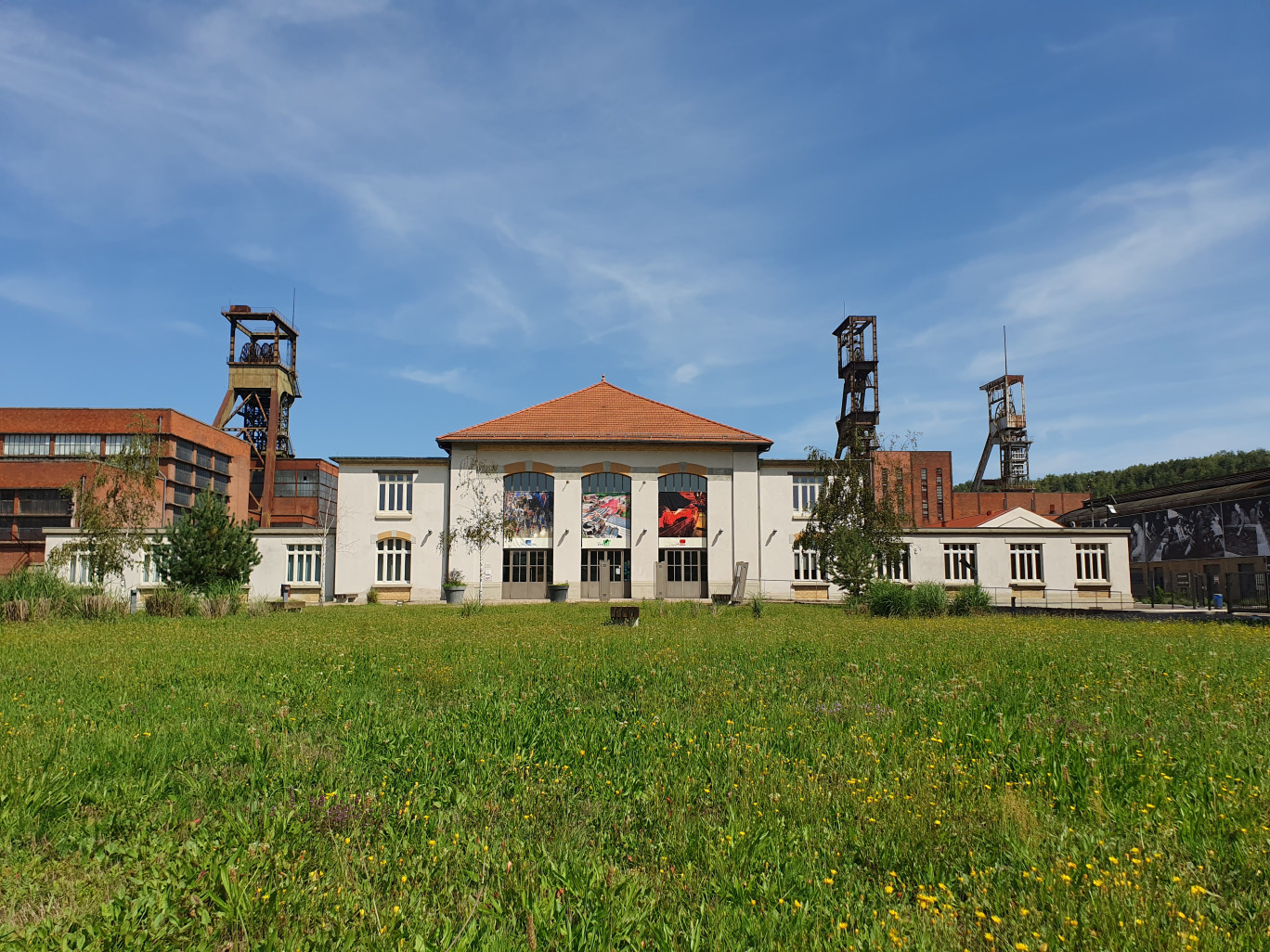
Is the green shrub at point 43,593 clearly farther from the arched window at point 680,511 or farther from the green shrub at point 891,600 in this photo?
the arched window at point 680,511

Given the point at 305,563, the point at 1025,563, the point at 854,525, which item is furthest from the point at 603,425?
the point at 1025,563

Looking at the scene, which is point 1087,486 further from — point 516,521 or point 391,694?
point 391,694

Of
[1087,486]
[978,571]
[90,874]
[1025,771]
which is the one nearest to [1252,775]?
[1025,771]

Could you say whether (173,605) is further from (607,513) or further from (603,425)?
(603,425)

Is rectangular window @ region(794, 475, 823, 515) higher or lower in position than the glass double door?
higher

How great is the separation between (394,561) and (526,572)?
6.89 metres

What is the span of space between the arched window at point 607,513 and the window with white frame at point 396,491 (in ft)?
29.9

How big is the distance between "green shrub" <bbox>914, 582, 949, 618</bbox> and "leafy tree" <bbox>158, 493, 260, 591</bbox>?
22.1 m

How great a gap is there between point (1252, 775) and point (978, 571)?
37946 mm

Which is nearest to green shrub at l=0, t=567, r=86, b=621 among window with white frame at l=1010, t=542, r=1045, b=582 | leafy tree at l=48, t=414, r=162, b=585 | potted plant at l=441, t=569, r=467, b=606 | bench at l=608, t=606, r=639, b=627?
leafy tree at l=48, t=414, r=162, b=585

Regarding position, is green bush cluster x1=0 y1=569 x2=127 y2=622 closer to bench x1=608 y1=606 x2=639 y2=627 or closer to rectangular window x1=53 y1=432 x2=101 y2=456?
bench x1=608 y1=606 x2=639 y2=627

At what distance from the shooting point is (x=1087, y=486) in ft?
380

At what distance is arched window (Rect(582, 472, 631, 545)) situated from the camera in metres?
39.5

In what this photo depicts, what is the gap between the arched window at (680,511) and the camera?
39.8m
